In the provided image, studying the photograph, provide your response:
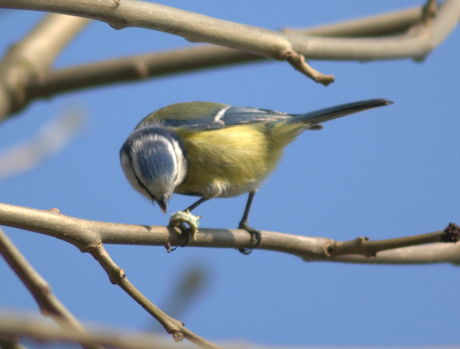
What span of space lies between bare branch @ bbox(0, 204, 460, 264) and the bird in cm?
29

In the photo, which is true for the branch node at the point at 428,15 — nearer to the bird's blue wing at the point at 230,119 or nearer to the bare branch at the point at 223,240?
the bird's blue wing at the point at 230,119

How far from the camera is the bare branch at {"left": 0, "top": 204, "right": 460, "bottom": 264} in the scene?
1130 mm

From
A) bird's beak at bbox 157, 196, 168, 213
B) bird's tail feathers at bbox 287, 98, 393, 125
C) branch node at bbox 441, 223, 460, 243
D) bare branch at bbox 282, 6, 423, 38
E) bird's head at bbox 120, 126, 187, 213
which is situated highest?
bare branch at bbox 282, 6, 423, 38

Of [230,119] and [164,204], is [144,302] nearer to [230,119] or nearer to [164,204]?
[164,204]

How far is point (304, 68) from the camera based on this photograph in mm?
1340

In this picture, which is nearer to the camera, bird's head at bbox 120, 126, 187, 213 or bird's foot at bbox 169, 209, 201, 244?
bird's foot at bbox 169, 209, 201, 244

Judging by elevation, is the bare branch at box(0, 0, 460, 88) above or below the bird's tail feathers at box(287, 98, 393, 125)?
below

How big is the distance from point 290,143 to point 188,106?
0.50 meters

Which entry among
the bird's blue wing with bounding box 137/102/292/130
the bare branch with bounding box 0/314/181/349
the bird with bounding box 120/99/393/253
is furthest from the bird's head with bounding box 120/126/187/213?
the bare branch with bounding box 0/314/181/349

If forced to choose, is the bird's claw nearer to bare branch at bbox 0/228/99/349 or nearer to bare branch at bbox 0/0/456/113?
bare branch at bbox 0/228/99/349

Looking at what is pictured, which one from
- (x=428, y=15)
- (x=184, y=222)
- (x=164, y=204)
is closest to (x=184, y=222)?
(x=184, y=222)

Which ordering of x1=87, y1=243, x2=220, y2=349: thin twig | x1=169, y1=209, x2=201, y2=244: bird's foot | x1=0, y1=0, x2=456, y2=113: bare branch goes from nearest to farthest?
x1=87, y1=243, x2=220, y2=349: thin twig, x1=169, y1=209, x2=201, y2=244: bird's foot, x1=0, y1=0, x2=456, y2=113: bare branch

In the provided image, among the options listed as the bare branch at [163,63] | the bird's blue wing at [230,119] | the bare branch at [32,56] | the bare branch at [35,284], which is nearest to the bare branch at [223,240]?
the bare branch at [35,284]

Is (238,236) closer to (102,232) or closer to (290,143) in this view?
(102,232)
